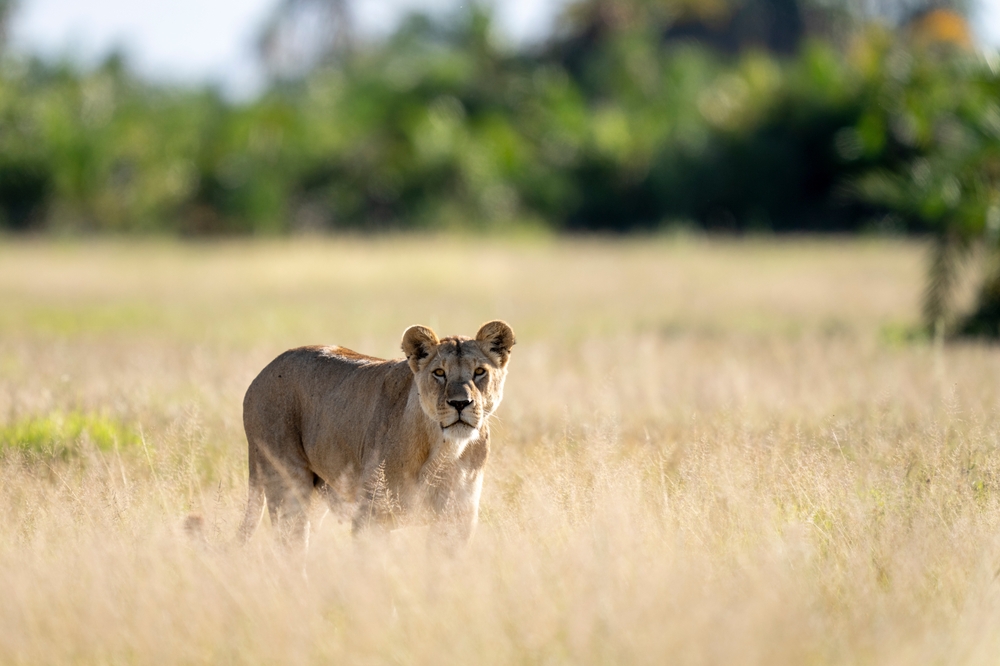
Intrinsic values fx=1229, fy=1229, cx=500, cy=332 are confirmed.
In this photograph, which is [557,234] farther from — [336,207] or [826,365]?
[826,365]

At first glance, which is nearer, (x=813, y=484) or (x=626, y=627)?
(x=626, y=627)

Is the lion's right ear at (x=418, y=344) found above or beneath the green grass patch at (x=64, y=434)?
above

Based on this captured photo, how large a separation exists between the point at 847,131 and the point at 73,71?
797 inches

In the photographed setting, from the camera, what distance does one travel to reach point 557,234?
32.5 metres

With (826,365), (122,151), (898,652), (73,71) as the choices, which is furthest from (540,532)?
(73,71)

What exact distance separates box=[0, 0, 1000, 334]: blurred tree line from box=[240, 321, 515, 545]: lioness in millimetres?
19978

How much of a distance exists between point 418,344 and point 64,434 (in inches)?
117

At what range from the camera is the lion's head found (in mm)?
4977

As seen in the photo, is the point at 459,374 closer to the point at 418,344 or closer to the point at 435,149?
the point at 418,344

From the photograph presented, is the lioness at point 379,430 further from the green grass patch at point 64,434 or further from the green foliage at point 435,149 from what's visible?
the green foliage at point 435,149

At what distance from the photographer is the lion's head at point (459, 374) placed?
498cm

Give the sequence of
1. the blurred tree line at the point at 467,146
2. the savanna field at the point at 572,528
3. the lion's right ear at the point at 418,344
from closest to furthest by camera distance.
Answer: the savanna field at the point at 572,528, the lion's right ear at the point at 418,344, the blurred tree line at the point at 467,146

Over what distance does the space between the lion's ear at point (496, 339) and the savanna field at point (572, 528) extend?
2.21 feet

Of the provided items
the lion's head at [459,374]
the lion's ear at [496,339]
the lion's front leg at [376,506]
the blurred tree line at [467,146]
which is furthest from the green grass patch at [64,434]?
the blurred tree line at [467,146]
